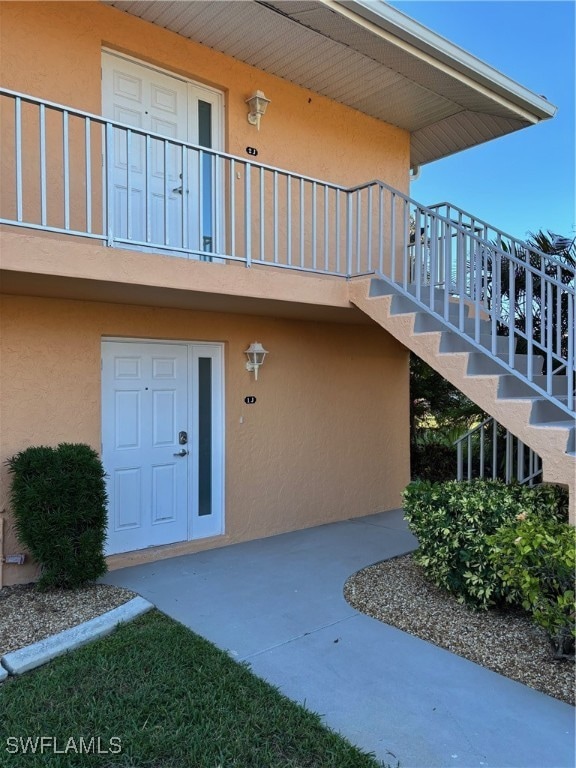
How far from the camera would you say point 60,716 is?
3025 mm

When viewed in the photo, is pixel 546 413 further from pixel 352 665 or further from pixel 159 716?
pixel 159 716

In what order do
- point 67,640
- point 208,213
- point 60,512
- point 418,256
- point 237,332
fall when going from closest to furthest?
point 67,640 → point 60,512 → point 418,256 → point 208,213 → point 237,332

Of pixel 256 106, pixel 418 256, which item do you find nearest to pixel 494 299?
pixel 418 256

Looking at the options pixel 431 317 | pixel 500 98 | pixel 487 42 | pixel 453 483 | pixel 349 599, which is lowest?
pixel 349 599

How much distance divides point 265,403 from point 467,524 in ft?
10.1

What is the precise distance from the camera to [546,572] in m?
3.56

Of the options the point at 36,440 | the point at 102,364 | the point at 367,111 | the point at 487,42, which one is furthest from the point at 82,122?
the point at 487,42

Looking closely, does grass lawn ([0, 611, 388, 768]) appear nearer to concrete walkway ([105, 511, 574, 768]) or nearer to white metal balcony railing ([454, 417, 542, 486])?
concrete walkway ([105, 511, 574, 768])

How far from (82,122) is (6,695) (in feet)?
16.1

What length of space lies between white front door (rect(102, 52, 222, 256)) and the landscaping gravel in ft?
10.9

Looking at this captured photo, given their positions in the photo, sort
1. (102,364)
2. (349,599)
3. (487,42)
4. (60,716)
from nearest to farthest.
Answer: (60,716) < (349,599) < (102,364) < (487,42)

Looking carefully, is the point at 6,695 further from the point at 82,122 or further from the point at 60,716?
the point at 82,122

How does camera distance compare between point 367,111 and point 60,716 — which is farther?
point 367,111

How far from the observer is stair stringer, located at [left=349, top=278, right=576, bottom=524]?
4.19m
